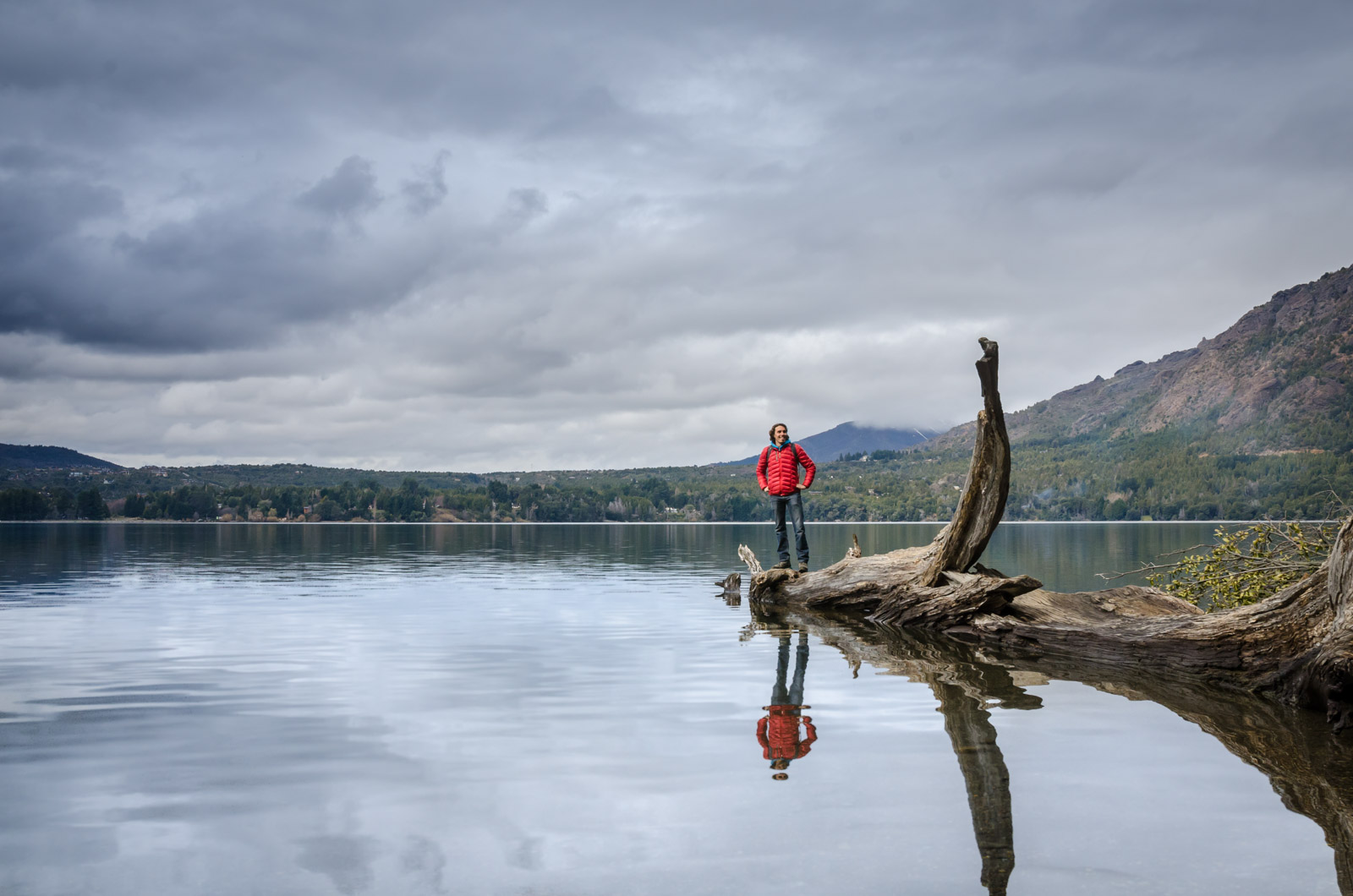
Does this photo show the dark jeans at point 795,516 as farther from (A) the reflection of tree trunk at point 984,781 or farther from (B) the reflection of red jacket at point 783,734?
(B) the reflection of red jacket at point 783,734

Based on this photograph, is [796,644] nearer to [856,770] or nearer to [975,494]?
[975,494]

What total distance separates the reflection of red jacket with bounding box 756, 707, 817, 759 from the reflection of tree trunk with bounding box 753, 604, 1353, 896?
1264 mm

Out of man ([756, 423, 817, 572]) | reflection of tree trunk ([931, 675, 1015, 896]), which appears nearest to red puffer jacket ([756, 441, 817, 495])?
man ([756, 423, 817, 572])

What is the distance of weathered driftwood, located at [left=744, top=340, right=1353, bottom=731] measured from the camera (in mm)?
10062

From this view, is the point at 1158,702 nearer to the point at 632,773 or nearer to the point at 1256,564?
the point at 632,773

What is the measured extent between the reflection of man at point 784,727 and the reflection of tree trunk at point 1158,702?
127cm

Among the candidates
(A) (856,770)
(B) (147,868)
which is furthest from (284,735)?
(A) (856,770)

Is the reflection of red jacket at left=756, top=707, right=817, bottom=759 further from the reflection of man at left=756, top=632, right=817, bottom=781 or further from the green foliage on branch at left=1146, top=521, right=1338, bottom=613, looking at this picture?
the green foliage on branch at left=1146, top=521, right=1338, bottom=613

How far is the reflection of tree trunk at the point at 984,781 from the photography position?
552 cm

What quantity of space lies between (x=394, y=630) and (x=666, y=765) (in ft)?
36.4

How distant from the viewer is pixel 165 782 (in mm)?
7344

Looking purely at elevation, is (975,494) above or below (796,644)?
above

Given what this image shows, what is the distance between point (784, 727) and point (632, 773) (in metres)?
2.13

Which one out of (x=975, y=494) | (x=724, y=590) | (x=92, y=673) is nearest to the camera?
Result: (x=92, y=673)
